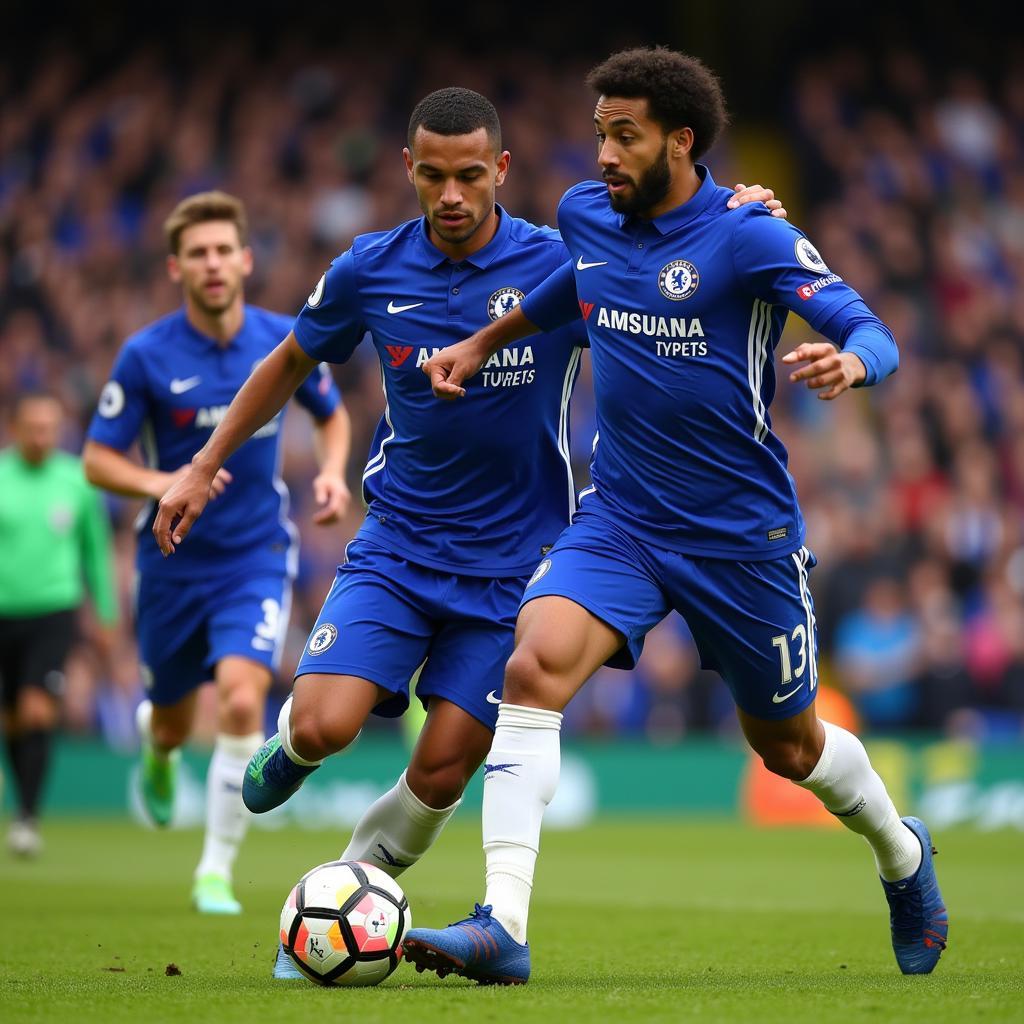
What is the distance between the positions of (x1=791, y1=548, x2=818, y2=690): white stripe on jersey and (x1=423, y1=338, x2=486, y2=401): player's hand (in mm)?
1194

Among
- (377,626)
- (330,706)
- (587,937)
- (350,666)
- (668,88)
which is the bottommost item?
(587,937)

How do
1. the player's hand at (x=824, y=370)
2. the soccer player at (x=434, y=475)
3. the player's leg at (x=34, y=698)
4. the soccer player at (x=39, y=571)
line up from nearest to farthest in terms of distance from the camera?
the player's hand at (x=824, y=370)
the soccer player at (x=434, y=475)
the player's leg at (x=34, y=698)
the soccer player at (x=39, y=571)

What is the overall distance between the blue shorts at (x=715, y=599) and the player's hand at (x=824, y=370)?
0.94m

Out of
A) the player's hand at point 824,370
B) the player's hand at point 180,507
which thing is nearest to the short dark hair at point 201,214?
the player's hand at point 180,507

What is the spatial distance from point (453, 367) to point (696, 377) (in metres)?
0.82

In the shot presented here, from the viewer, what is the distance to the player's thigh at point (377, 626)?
6.16m

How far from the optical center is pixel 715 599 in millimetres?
5828

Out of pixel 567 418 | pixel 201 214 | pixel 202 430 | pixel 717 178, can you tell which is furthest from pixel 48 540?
pixel 717 178

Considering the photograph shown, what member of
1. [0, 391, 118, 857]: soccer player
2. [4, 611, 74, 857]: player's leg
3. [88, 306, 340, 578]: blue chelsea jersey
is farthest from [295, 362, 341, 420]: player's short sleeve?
[4, 611, 74, 857]: player's leg

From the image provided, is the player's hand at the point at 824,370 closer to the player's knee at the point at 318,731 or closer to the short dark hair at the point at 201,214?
the player's knee at the point at 318,731

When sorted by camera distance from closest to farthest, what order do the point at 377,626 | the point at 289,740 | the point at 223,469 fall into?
the point at 289,740
the point at 377,626
the point at 223,469

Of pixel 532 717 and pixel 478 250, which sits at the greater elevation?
pixel 478 250

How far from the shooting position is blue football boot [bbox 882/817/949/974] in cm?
618

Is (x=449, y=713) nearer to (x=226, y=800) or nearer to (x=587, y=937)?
(x=587, y=937)
